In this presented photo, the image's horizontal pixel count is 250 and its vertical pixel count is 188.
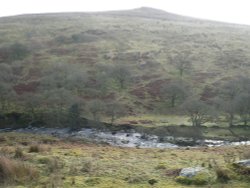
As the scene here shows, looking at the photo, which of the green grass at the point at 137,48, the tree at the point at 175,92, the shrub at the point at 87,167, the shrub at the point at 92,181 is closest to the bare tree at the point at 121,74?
the green grass at the point at 137,48

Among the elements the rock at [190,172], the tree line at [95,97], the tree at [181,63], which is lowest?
the tree line at [95,97]

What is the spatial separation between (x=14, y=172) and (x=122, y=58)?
333 ft

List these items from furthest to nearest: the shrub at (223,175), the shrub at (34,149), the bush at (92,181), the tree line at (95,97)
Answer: the tree line at (95,97), the shrub at (34,149), the shrub at (223,175), the bush at (92,181)

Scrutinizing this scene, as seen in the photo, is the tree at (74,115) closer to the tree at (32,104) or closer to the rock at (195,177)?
the tree at (32,104)

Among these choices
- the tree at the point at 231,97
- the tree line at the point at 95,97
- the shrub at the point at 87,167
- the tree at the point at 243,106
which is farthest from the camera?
the tree line at the point at 95,97

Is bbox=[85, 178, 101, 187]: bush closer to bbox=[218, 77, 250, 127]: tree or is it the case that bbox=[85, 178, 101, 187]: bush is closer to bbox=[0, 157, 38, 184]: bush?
bbox=[0, 157, 38, 184]: bush

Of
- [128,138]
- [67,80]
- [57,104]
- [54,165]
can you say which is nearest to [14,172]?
[54,165]

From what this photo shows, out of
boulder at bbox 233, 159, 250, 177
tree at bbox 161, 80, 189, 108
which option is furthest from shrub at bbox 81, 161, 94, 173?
tree at bbox 161, 80, 189, 108

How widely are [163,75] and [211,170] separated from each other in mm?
82103

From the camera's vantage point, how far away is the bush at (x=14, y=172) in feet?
55.9

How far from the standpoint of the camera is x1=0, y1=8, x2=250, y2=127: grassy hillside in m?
89.0

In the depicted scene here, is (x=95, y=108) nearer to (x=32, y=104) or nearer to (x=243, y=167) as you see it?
(x=32, y=104)

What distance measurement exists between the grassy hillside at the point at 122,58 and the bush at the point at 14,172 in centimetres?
5456

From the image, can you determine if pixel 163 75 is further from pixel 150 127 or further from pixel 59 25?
pixel 59 25
